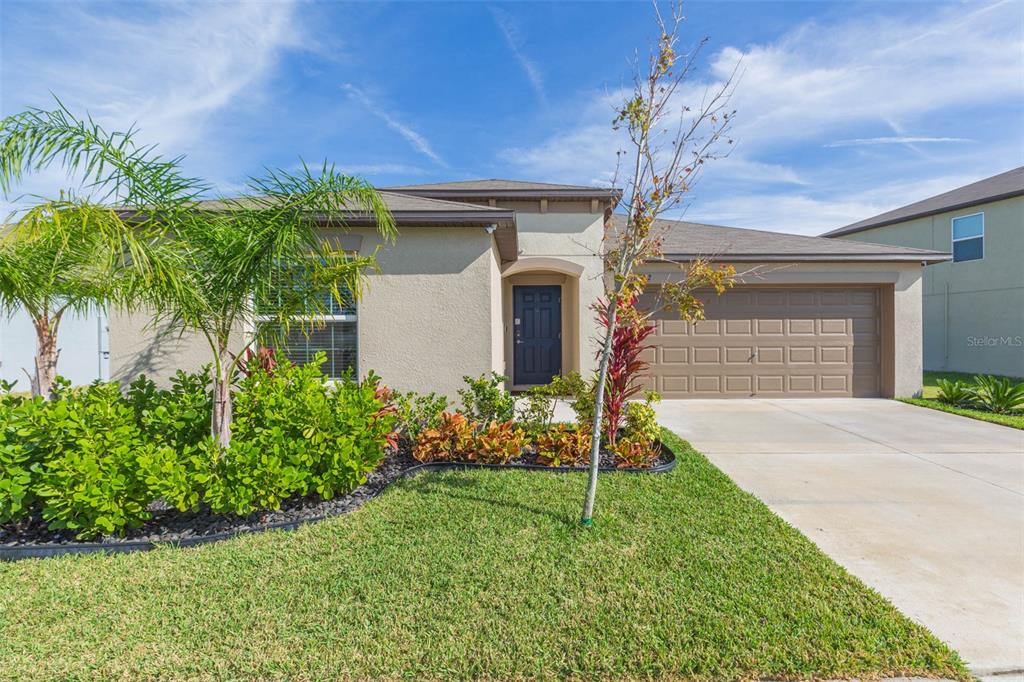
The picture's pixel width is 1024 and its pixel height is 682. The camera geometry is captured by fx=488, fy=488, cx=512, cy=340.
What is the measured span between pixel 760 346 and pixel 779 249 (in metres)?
2.07

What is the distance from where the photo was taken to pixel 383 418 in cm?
446

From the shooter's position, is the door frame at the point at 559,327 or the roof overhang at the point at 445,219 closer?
the roof overhang at the point at 445,219

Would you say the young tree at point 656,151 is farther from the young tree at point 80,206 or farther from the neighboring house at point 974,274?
the neighboring house at point 974,274

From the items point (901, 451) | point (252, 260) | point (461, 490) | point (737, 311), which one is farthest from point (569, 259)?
point (252, 260)

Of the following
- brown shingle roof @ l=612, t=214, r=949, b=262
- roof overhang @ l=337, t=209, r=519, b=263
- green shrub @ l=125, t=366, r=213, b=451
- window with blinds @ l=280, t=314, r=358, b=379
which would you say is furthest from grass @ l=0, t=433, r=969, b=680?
brown shingle roof @ l=612, t=214, r=949, b=262

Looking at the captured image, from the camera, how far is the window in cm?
1400

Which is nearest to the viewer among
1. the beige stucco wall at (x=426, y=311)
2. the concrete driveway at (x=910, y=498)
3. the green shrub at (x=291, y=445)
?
the concrete driveway at (x=910, y=498)

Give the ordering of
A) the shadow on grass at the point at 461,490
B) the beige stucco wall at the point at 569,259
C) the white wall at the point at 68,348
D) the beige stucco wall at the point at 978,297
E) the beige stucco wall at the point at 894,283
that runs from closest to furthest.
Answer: the shadow on grass at the point at 461,490 < the beige stucco wall at the point at 894,283 < the beige stucco wall at the point at 569,259 < the white wall at the point at 68,348 < the beige stucco wall at the point at 978,297

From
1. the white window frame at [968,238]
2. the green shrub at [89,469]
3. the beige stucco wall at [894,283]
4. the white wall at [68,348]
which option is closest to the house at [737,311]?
the beige stucco wall at [894,283]

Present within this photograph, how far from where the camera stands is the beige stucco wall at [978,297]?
43.0 feet

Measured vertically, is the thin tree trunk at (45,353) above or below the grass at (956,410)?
above

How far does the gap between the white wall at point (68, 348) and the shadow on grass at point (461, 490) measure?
1021cm

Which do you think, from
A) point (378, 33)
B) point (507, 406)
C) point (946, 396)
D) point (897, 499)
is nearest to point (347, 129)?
point (378, 33)

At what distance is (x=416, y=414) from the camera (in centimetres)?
595
